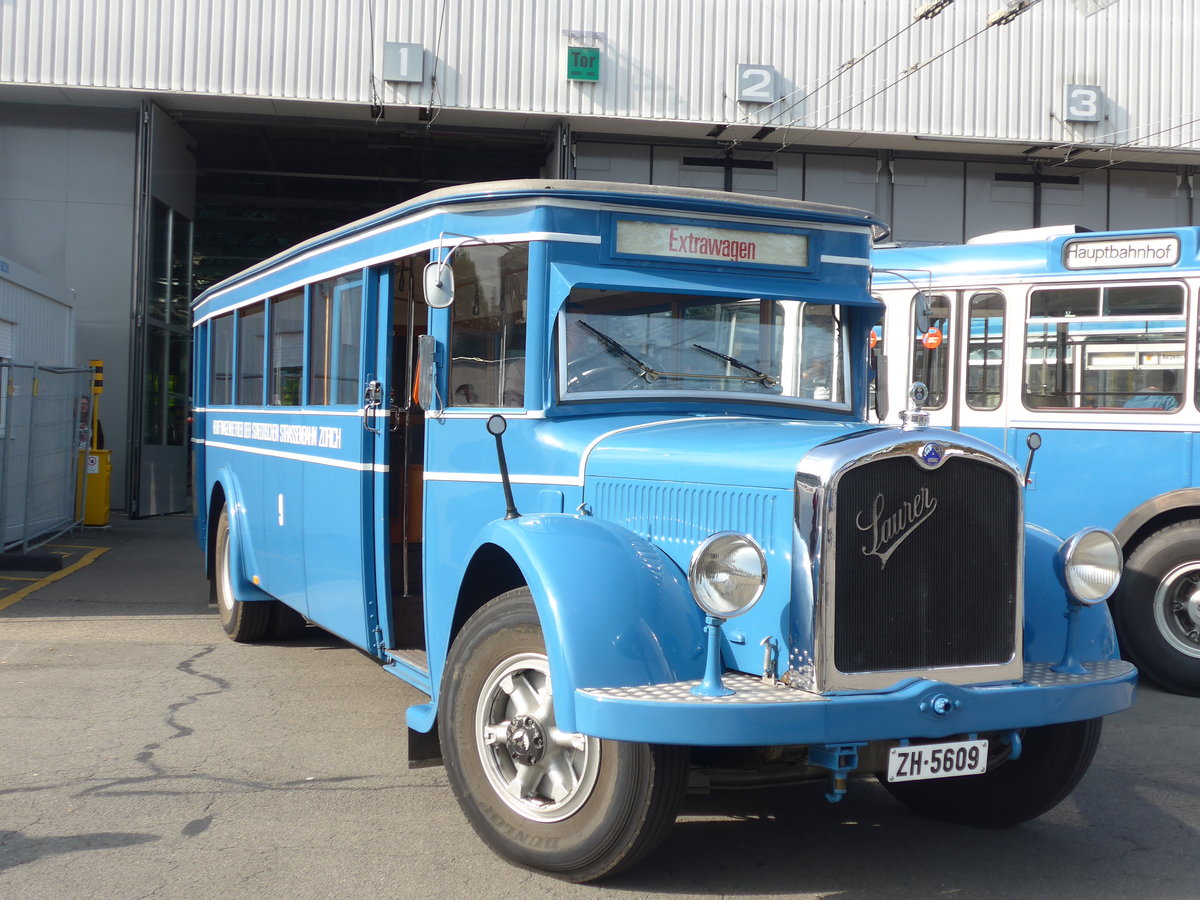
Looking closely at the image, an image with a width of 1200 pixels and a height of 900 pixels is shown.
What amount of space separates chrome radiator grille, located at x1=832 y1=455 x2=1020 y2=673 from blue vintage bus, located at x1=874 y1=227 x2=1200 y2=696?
340 centimetres

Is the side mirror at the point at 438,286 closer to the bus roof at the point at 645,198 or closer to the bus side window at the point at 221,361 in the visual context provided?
the bus roof at the point at 645,198

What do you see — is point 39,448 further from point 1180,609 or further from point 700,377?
point 1180,609

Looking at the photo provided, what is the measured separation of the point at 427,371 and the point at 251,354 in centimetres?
353

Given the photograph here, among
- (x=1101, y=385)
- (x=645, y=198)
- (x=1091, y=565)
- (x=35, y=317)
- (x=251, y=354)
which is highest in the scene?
(x=35, y=317)

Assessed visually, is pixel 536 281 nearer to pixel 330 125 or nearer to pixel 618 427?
pixel 618 427

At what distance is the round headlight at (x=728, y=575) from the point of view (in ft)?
12.3

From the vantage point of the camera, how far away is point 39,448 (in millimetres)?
13445

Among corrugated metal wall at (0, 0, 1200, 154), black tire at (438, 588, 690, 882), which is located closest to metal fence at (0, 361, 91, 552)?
corrugated metal wall at (0, 0, 1200, 154)

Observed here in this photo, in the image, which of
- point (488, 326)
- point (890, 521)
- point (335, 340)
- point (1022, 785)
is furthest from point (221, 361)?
point (1022, 785)

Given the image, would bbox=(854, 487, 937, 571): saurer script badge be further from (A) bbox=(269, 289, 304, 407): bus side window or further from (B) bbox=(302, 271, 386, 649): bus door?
(A) bbox=(269, 289, 304, 407): bus side window

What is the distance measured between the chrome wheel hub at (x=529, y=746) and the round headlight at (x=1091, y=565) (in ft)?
5.76

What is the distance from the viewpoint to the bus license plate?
12.9ft

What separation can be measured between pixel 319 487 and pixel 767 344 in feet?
8.86

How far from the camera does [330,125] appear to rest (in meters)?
18.6
